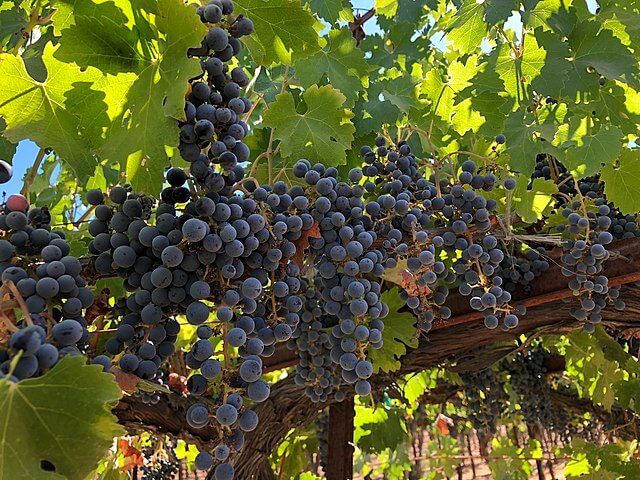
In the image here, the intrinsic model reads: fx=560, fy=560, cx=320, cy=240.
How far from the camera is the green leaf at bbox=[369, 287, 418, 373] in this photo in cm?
213

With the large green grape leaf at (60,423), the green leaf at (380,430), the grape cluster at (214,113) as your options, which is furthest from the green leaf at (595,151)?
the green leaf at (380,430)

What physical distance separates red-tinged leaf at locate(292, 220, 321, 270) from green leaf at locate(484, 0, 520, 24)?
44.2 inches

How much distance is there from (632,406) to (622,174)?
1.51 metres

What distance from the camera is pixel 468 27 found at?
224 centimetres

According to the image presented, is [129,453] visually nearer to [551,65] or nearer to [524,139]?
[524,139]

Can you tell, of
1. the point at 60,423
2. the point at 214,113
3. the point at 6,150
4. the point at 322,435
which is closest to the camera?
the point at 60,423

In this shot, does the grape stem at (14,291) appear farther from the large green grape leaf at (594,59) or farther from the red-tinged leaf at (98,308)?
the large green grape leaf at (594,59)

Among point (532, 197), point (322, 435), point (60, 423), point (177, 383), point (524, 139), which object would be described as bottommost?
point (60, 423)

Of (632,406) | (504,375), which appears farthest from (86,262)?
(504,375)

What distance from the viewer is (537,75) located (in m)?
2.07

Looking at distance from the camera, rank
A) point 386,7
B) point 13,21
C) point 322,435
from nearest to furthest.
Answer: point 13,21
point 386,7
point 322,435

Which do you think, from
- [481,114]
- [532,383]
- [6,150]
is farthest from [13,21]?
[532,383]

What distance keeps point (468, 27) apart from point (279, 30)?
1093 mm

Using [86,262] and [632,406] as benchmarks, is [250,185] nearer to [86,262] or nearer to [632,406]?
[86,262]
